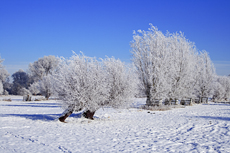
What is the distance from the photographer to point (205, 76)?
120ft

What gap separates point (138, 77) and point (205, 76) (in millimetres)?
17916

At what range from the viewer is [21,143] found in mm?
7262

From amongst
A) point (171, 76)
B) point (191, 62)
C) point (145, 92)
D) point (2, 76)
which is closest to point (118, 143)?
point (145, 92)

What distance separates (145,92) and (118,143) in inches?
655

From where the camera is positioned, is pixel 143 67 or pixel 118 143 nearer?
pixel 118 143

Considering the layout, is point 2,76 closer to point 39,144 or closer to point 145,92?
point 145,92

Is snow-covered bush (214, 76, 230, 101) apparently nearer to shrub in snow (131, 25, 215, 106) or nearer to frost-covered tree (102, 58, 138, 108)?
shrub in snow (131, 25, 215, 106)

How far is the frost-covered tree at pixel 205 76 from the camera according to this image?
3641cm

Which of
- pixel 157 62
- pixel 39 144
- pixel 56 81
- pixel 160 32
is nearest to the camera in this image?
pixel 39 144

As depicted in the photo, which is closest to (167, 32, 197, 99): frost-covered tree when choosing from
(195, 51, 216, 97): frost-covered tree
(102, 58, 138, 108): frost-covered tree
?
(195, 51, 216, 97): frost-covered tree

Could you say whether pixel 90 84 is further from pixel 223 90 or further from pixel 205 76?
pixel 223 90

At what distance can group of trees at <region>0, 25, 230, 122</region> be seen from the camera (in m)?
11.4

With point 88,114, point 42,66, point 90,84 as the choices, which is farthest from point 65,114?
point 42,66

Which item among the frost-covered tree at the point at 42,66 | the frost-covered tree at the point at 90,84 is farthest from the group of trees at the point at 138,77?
the frost-covered tree at the point at 42,66
